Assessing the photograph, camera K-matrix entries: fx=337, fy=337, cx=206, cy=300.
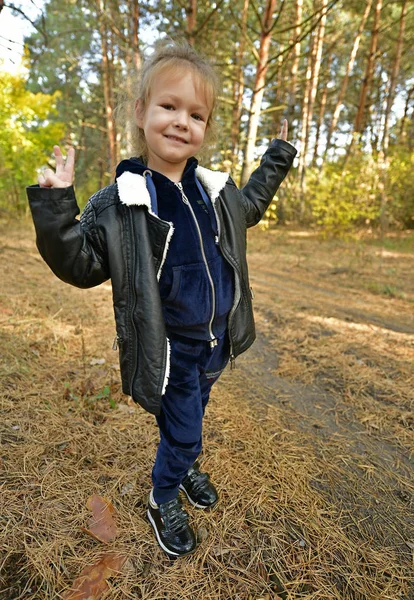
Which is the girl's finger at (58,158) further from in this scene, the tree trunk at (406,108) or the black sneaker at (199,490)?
the tree trunk at (406,108)

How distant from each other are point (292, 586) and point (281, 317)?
2.97 meters

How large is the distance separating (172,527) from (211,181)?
60.1 inches

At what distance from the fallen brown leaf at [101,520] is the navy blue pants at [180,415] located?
0.24 m

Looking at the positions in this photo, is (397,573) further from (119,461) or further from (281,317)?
(281,317)

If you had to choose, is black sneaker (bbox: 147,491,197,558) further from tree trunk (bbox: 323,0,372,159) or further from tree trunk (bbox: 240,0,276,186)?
tree trunk (bbox: 323,0,372,159)

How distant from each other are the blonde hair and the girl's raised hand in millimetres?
470

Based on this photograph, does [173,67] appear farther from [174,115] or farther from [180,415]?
[180,415]

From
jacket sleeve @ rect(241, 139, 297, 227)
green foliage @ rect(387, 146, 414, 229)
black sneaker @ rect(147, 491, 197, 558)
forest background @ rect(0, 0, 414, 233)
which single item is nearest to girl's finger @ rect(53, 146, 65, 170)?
jacket sleeve @ rect(241, 139, 297, 227)

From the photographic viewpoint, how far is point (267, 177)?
1.77 meters

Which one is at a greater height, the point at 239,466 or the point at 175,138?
the point at 175,138

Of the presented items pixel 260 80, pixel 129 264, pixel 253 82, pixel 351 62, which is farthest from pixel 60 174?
pixel 351 62

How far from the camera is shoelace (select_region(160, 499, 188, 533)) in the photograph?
1466 millimetres

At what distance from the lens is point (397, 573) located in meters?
1.38

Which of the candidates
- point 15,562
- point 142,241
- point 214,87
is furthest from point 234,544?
point 214,87
